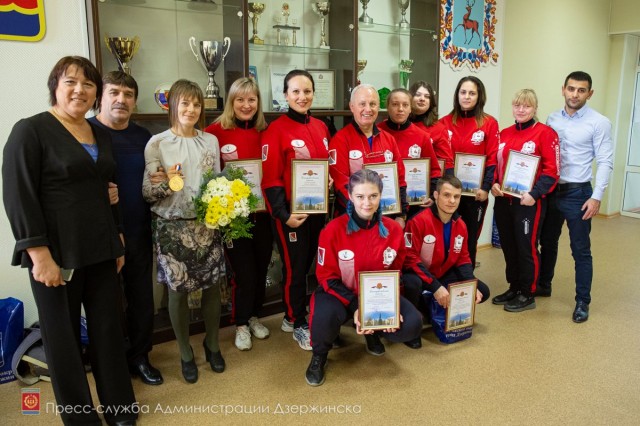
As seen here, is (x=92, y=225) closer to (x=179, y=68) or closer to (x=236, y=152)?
(x=236, y=152)

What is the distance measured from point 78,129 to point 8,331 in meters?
1.31

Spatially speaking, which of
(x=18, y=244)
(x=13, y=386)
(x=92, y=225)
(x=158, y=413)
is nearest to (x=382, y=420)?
(x=158, y=413)

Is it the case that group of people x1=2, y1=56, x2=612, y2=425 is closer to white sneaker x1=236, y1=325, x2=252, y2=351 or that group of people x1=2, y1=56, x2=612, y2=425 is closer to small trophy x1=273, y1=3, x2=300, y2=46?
white sneaker x1=236, y1=325, x2=252, y2=351

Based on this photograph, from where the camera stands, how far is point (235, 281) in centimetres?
296

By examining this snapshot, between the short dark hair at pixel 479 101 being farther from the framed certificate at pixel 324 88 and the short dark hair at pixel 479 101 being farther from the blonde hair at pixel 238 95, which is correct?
the blonde hair at pixel 238 95

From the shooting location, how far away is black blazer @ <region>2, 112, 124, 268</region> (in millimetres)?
1770

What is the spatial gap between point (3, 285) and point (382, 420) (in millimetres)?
2119

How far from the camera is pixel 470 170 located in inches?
135

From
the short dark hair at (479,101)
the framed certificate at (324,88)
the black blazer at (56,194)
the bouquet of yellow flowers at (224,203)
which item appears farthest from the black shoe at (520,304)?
the black blazer at (56,194)

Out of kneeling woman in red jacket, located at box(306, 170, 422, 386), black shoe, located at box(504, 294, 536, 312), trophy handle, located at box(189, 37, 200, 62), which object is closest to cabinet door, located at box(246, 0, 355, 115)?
trophy handle, located at box(189, 37, 200, 62)

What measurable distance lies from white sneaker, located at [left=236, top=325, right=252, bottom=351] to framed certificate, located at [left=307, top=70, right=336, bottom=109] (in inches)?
66.0

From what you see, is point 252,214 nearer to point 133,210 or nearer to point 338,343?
point 133,210

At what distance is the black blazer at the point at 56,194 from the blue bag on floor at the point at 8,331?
0.95 meters

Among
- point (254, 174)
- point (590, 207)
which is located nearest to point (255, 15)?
point (254, 174)
